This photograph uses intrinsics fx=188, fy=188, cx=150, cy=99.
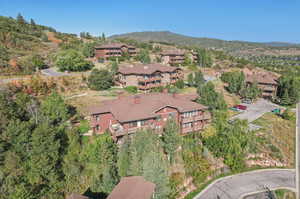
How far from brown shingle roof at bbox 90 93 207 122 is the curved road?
1272cm

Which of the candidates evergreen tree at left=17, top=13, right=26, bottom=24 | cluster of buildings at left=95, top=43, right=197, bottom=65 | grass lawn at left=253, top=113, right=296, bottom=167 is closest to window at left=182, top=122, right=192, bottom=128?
grass lawn at left=253, top=113, right=296, bottom=167

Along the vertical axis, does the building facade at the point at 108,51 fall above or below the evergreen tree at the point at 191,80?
above

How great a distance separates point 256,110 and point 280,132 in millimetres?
11916

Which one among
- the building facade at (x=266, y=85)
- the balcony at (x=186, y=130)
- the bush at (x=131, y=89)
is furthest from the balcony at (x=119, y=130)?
the building facade at (x=266, y=85)

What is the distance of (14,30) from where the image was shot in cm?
9000

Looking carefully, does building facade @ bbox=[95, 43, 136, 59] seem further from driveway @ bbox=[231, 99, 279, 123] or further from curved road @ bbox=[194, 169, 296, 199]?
curved road @ bbox=[194, 169, 296, 199]

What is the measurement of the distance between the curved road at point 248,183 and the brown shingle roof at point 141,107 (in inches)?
501

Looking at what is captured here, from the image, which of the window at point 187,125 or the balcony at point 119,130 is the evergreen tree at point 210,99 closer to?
the window at point 187,125

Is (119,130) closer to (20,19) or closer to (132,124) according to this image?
(132,124)

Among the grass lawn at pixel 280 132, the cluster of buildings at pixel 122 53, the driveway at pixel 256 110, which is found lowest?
the grass lawn at pixel 280 132

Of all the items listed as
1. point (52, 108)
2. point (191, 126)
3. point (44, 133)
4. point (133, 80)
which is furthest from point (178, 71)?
point (44, 133)

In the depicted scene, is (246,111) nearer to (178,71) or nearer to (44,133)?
(178,71)

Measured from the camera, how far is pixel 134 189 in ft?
63.0

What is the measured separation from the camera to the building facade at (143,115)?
30.5m
